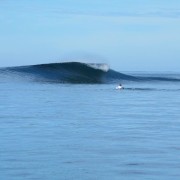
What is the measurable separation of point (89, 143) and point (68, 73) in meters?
43.0

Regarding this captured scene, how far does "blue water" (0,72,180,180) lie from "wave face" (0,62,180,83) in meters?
30.2

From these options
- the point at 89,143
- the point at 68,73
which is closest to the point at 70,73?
the point at 68,73

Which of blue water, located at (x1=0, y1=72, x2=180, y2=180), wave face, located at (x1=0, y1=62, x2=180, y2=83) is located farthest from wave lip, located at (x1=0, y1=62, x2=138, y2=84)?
blue water, located at (x1=0, y1=72, x2=180, y2=180)

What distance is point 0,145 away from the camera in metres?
13.2

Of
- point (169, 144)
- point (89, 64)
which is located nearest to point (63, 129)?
point (169, 144)

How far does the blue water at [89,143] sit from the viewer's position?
10.8 metres

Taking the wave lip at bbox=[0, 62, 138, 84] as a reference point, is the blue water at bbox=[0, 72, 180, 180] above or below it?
below

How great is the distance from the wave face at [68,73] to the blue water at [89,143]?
1188 inches

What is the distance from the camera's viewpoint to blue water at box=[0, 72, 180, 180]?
1084 cm

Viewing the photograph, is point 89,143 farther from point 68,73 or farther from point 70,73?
point 70,73

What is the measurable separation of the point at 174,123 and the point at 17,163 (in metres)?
7.56

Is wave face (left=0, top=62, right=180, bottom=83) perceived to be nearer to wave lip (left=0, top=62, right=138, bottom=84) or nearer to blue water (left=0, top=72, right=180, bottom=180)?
wave lip (left=0, top=62, right=138, bottom=84)

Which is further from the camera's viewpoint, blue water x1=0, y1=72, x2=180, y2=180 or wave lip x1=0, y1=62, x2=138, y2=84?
wave lip x1=0, y1=62, x2=138, y2=84

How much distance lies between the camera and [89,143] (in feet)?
45.4
